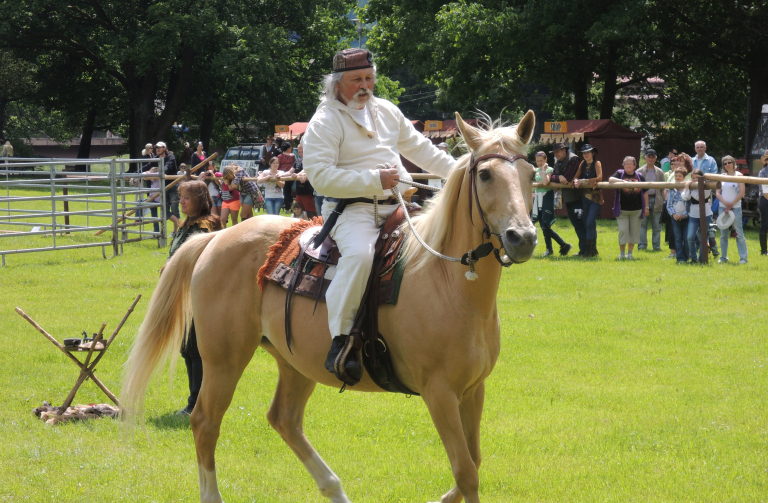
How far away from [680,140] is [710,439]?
28.1 meters

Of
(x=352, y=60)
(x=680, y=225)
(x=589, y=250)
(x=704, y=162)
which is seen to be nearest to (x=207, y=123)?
(x=589, y=250)

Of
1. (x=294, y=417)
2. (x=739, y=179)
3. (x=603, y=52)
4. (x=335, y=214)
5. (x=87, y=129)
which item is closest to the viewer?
(x=335, y=214)

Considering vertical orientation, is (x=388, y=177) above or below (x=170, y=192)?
above

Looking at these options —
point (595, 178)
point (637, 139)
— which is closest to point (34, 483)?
point (595, 178)

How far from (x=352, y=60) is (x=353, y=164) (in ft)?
1.99

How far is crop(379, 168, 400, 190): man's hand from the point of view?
4.10m

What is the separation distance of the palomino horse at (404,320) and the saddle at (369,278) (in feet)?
0.20

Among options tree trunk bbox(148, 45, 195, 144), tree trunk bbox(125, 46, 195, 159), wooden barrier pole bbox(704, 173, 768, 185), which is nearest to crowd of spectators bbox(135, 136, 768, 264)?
wooden barrier pole bbox(704, 173, 768, 185)

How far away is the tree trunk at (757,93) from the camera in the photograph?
2457 centimetres

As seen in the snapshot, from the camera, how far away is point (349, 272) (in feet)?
13.9

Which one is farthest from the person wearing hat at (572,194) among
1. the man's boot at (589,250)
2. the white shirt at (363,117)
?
the white shirt at (363,117)

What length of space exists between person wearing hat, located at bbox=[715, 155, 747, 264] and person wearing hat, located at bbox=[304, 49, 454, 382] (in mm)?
11105

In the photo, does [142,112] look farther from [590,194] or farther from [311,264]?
[311,264]

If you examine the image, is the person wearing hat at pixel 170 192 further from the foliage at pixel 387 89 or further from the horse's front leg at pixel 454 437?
the foliage at pixel 387 89
